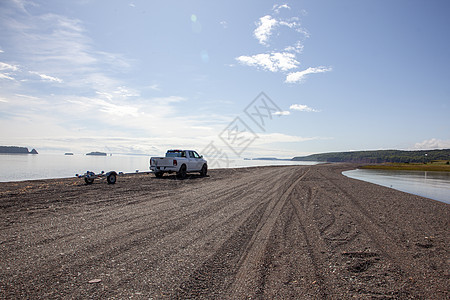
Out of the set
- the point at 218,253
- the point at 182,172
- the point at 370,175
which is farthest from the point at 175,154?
the point at 370,175

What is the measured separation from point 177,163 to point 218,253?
16857 millimetres

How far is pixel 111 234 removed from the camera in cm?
568

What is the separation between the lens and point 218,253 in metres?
4.69

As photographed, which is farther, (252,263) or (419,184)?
(419,184)

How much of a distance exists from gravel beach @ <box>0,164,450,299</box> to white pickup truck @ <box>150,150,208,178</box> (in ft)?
40.3

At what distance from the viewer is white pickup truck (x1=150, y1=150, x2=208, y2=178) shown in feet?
69.2

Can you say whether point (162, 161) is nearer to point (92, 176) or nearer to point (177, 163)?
point (177, 163)

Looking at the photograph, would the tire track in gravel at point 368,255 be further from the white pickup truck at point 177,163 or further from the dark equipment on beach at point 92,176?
the white pickup truck at point 177,163

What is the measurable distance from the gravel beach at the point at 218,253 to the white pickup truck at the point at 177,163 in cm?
1228

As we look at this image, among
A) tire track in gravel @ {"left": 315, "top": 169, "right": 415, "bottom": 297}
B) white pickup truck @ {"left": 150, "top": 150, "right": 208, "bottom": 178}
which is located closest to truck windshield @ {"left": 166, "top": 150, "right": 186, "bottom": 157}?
white pickup truck @ {"left": 150, "top": 150, "right": 208, "bottom": 178}

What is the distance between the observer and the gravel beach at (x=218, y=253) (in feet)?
11.1

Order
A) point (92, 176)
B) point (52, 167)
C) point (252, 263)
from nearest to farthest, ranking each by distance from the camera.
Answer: point (252, 263)
point (92, 176)
point (52, 167)

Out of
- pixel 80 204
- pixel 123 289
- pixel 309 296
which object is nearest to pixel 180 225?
pixel 123 289

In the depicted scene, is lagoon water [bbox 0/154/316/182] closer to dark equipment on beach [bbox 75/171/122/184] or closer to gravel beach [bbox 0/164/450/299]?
dark equipment on beach [bbox 75/171/122/184]
